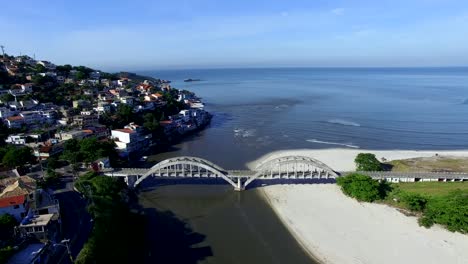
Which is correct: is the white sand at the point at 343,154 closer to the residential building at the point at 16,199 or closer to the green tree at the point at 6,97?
the residential building at the point at 16,199

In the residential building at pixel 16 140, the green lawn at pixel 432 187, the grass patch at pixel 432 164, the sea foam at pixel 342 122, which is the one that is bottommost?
the green lawn at pixel 432 187

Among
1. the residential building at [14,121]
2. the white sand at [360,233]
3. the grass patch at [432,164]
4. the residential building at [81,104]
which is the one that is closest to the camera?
the white sand at [360,233]

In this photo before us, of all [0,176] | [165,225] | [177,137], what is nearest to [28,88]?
[177,137]

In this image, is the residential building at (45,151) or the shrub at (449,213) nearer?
the shrub at (449,213)

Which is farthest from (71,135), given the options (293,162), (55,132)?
(293,162)

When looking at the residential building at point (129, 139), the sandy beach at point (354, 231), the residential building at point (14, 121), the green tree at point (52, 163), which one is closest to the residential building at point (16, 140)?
the residential building at point (14, 121)

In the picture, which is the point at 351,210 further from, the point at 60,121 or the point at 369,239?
the point at 60,121

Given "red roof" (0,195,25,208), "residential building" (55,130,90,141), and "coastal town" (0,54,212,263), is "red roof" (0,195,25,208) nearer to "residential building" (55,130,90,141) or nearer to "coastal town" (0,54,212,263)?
"coastal town" (0,54,212,263)

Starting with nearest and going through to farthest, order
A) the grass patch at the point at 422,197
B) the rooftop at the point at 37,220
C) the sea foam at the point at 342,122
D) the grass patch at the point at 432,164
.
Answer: the rooftop at the point at 37,220 < the grass patch at the point at 422,197 < the grass patch at the point at 432,164 < the sea foam at the point at 342,122
